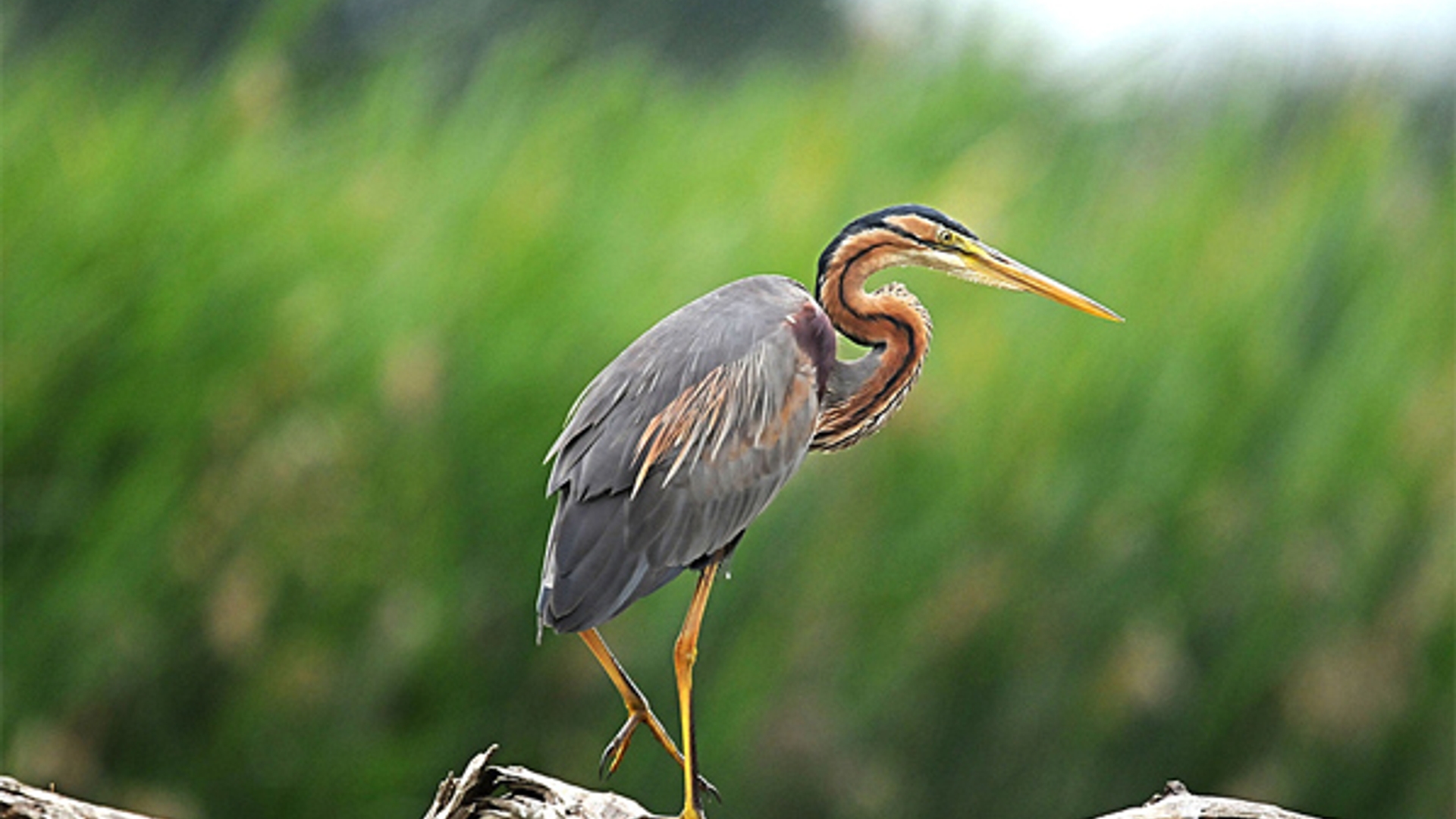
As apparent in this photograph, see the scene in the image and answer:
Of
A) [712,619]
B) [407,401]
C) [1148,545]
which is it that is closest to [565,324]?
[407,401]

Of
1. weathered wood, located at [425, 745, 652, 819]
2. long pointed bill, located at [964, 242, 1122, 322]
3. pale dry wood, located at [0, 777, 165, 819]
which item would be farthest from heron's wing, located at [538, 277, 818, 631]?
pale dry wood, located at [0, 777, 165, 819]

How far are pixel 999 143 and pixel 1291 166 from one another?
0.54 m

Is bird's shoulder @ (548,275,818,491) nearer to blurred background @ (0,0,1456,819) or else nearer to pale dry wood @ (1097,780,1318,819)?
pale dry wood @ (1097,780,1318,819)

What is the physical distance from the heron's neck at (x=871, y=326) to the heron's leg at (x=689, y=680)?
0.19m

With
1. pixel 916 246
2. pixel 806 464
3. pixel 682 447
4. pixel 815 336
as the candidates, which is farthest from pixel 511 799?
pixel 806 464

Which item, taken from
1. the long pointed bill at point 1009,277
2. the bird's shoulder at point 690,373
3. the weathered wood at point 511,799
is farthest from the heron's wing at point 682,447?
the weathered wood at point 511,799

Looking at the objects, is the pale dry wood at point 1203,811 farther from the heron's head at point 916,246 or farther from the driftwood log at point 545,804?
the heron's head at point 916,246

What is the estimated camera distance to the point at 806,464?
235 cm

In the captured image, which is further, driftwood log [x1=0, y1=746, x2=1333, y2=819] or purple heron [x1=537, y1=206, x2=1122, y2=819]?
driftwood log [x1=0, y1=746, x2=1333, y2=819]

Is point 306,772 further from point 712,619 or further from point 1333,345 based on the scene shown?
point 1333,345

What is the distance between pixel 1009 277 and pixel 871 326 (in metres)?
0.13

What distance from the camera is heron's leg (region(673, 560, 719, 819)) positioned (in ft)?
4.13

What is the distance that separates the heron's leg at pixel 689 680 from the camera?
126 centimetres

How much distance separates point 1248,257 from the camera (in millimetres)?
2631
